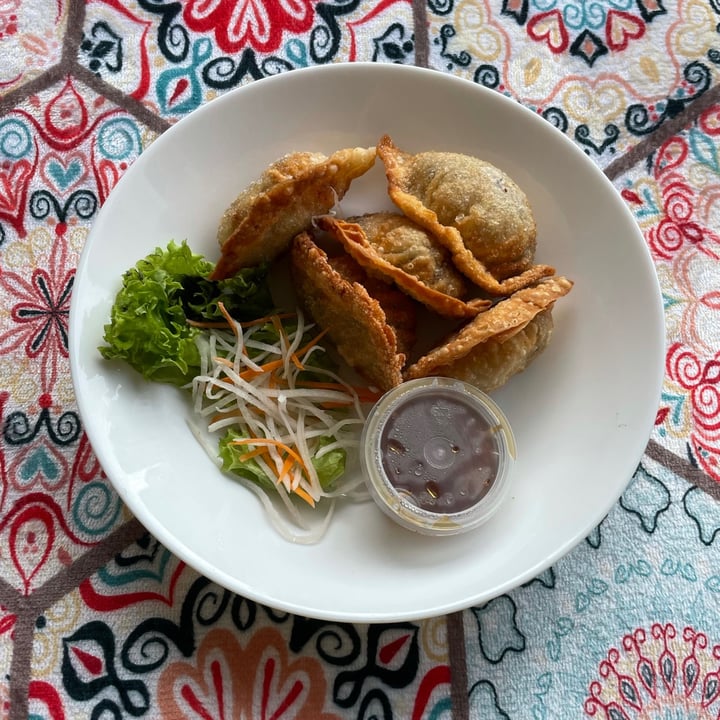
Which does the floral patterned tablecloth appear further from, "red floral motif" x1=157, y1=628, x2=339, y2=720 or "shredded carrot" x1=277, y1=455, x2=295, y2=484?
"shredded carrot" x1=277, y1=455, x2=295, y2=484

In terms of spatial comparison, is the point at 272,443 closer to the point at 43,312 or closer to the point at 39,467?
the point at 39,467

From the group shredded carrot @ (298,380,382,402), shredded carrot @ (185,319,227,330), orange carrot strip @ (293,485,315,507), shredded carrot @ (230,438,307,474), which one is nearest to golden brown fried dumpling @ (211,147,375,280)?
shredded carrot @ (185,319,227,330)

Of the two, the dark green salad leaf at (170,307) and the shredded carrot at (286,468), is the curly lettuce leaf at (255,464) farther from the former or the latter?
the dark green salad leaf at (170,307)

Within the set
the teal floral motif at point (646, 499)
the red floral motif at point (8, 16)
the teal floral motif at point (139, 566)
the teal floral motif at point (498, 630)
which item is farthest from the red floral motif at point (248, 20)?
the teal floral motif at point (498, 630)

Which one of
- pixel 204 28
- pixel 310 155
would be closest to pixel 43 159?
pixel 204 28

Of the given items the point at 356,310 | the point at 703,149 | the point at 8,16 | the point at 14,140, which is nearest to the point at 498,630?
the point at 356,310

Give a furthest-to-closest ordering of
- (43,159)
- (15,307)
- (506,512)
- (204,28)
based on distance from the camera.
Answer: (204,28) < (43,159) < (15,307) < (506,512)

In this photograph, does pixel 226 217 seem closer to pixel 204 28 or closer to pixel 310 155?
pixel 310 155
